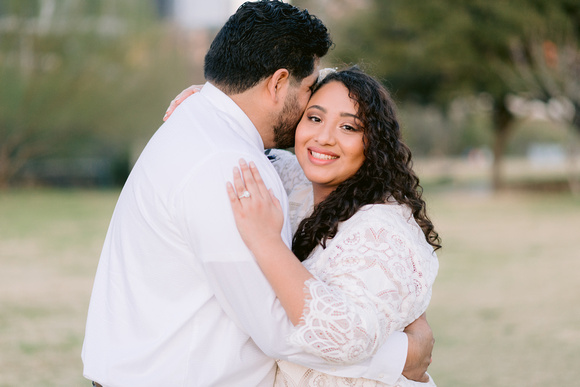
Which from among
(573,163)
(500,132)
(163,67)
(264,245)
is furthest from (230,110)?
(163,67)

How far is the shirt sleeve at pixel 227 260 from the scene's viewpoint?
6.38ft

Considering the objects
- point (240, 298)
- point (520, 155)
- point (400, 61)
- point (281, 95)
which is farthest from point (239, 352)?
point (520, 155)

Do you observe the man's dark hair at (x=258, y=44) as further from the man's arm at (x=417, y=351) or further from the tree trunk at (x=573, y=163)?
the tree trunk at (x=573, y=163)

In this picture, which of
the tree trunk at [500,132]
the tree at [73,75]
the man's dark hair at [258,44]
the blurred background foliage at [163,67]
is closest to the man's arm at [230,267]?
the man's dark hair at [258,44]

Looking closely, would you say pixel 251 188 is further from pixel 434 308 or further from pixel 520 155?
pixel 520 155

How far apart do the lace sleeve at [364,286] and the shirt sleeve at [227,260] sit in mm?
74

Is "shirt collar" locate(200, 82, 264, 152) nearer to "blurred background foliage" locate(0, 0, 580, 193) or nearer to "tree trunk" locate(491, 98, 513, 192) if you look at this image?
"blurred background foliage" locate(0, 0, 580, 193)

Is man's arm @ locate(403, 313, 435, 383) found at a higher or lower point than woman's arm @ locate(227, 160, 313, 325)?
lower

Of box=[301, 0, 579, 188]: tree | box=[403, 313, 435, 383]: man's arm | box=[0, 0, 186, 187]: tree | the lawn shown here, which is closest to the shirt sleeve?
box=[403, 313, 435, 383]: man's arm

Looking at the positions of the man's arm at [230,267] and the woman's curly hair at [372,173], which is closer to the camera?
the man's arm at [230,267]

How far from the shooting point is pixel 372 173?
2.58 m

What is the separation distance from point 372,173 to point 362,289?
0.63 metres

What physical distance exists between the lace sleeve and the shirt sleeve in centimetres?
7

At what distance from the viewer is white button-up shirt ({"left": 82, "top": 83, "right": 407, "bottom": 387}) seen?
1.96 metres
